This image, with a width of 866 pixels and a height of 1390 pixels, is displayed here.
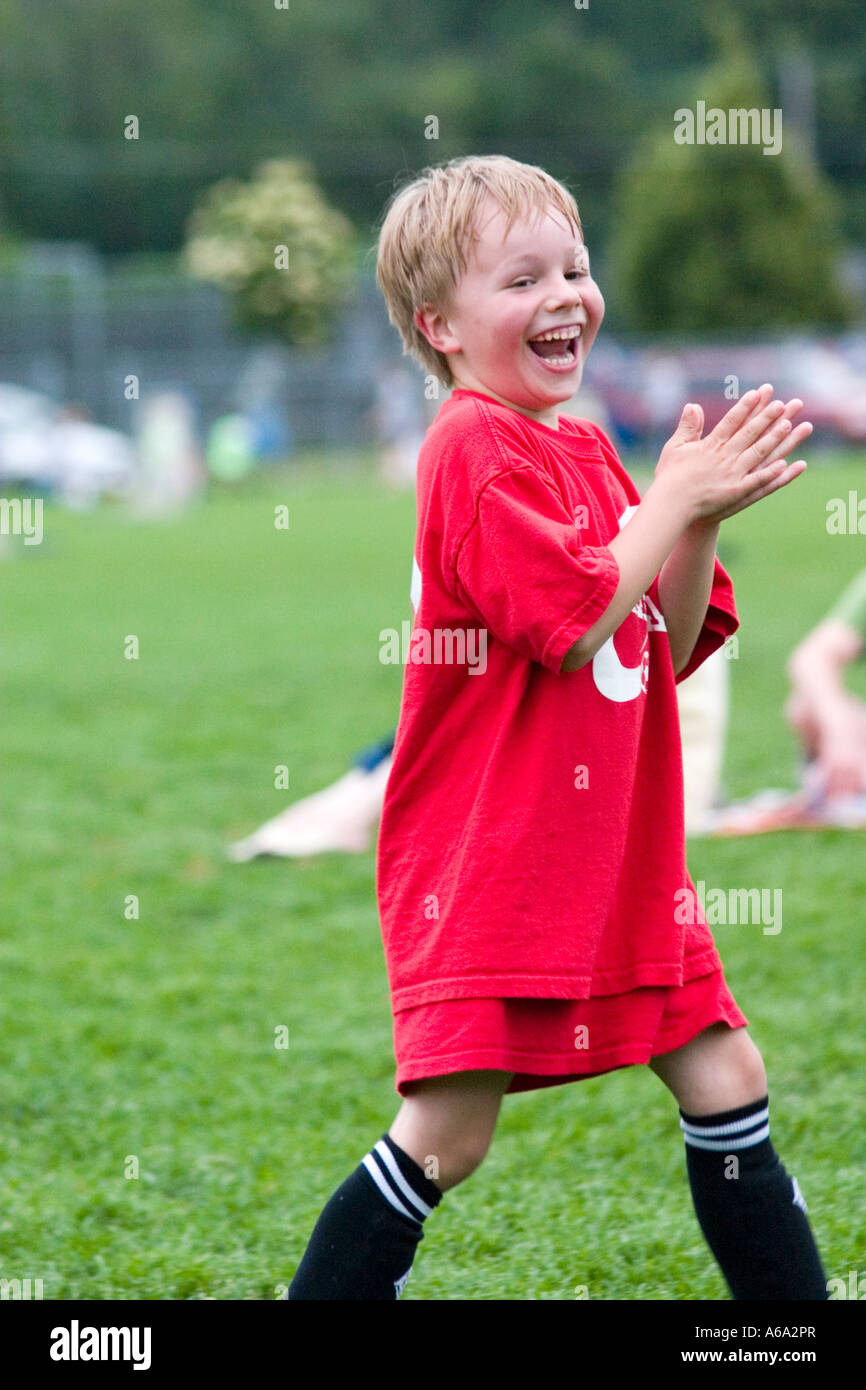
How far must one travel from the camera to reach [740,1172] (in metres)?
2.24

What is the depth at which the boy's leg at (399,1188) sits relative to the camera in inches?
83.1

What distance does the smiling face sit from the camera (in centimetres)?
215

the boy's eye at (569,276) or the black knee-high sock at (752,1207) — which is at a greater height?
the boy's eye at (569,276)

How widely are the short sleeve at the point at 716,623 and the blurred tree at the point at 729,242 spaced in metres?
39.8

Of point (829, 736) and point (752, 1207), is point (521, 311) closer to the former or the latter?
point (752, 1207)

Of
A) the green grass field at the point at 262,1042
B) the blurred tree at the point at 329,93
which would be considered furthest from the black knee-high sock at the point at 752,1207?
the blurred tree at the point at 329,93

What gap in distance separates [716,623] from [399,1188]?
832mm

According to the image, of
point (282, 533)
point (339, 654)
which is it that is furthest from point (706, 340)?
point (339, 654)

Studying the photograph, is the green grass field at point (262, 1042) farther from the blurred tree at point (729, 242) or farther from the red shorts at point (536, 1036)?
the blurred tree at point (729, 242)
